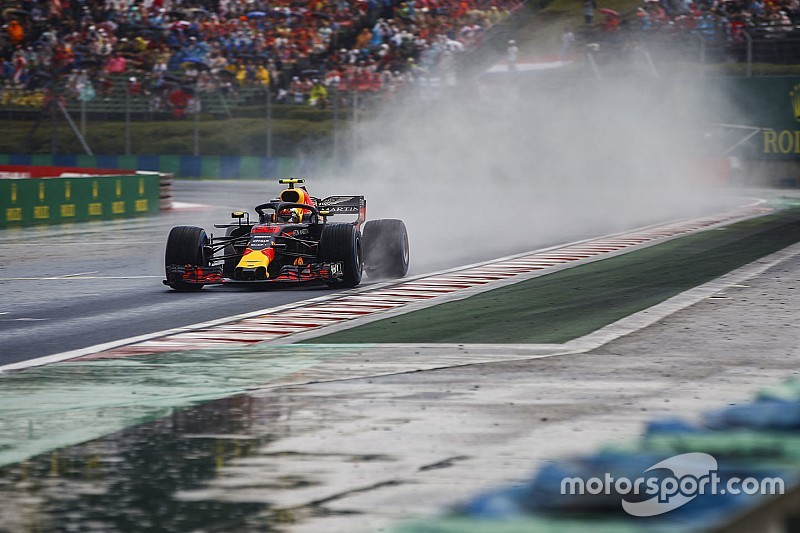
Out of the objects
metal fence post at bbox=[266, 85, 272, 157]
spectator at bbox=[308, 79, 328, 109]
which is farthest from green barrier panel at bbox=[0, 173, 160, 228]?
spectator at bbox=[308, 79, 328, 109]

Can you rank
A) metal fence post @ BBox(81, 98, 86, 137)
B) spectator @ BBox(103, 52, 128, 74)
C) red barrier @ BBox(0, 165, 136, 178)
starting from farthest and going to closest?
spectator @ BBox(103, 52, 128, 74) < metal fence post @ BBox(81, 98, 86, 137) < red barrier @ BBox(0, 165, 136, 178)

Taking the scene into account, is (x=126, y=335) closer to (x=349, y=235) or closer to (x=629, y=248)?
(x=349, y=235)

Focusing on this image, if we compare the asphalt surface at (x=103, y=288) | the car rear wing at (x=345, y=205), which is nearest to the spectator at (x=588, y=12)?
the asphalt surface at (x=103, y=288)

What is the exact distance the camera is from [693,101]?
40.7 meters

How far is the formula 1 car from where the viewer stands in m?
14.1

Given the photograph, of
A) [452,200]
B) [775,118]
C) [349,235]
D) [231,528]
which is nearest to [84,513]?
[231,528]

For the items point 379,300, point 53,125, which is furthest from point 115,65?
point 379,300

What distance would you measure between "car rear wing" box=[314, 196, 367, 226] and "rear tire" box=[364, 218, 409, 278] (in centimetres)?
51

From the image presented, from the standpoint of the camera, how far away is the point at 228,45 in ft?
154

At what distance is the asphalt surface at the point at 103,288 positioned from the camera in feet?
37.0

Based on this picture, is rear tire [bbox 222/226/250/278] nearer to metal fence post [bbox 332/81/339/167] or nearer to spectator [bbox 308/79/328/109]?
metal fence post [bbox 332/81/339/167]

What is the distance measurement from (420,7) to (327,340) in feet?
124
